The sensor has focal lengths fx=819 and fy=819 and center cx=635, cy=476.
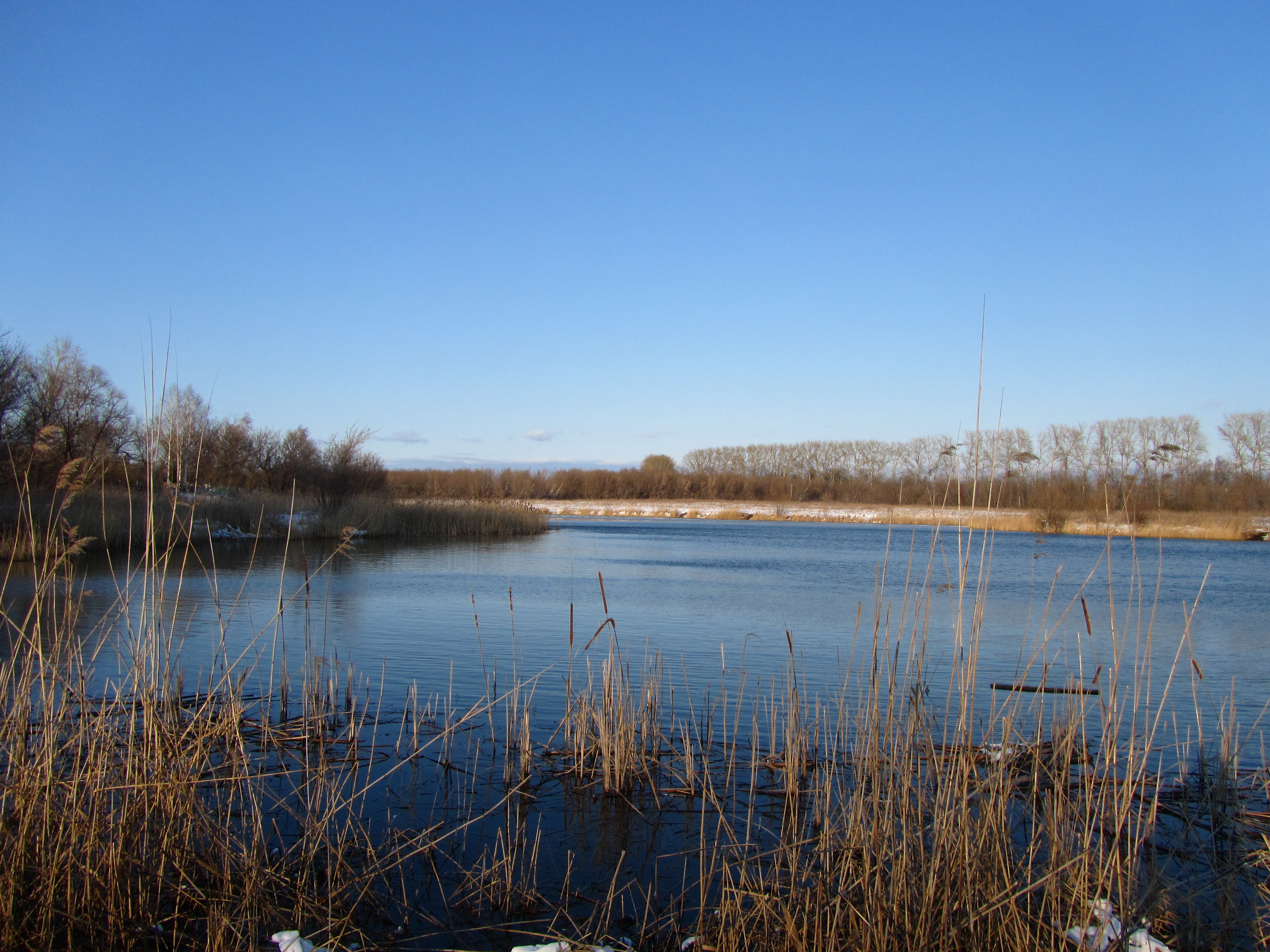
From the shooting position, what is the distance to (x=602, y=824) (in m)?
3.92

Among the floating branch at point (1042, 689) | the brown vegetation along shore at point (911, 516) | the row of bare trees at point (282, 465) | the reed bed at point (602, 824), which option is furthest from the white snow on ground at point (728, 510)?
the reed bed at point (602, 824)

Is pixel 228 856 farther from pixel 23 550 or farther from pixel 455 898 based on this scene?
pixel 23 550

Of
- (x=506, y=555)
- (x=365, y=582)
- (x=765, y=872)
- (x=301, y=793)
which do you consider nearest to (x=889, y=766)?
(x=765, y=872)

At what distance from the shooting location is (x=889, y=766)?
3.14 metres

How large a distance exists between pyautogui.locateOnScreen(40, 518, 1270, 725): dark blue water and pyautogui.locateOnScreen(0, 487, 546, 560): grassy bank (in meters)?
1.15

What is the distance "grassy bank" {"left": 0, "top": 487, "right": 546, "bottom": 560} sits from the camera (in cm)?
1531

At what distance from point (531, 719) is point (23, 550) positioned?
1204 cm

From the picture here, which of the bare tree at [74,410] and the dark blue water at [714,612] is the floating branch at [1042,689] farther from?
the bare tree at [74,410]

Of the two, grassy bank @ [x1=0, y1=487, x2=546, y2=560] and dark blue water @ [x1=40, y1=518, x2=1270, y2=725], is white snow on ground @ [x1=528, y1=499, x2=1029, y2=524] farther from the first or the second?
dark blue water @ [x1=40, y1=518, x2=1270, y2=725]

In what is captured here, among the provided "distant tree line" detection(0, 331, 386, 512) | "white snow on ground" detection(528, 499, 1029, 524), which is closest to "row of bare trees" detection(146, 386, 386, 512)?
"distant tree line" detection(0, 331, 386, 512)

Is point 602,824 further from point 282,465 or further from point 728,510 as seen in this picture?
point 728,510

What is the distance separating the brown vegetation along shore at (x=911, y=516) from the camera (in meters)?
29.2

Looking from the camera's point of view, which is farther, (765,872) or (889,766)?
(765,872)

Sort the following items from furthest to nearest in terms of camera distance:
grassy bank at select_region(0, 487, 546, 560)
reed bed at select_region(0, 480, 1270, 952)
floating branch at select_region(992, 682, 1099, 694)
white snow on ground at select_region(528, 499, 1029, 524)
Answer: white snow on ground at select_region(528, 499, 1029, 524) < grassy bank at select_region(0, 487, 546, 560) < floating branch at select_region(992, 682, 1099, 694) < reed bed at select_region(0, 480, 1270, 952)
